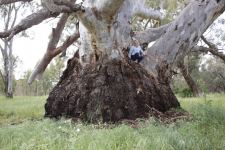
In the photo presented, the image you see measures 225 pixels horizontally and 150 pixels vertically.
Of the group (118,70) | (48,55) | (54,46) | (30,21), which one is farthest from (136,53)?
(48,55)

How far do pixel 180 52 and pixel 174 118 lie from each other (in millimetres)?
1940

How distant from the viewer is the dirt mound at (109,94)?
724cm

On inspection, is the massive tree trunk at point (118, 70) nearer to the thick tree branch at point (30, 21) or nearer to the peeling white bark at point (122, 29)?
the peeling white bark at point (122, 29)

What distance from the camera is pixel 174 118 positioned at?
7.07 meters

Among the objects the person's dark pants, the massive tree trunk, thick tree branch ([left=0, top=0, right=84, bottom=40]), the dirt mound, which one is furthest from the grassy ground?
the person's dark pants

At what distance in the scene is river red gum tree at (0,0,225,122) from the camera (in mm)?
7305

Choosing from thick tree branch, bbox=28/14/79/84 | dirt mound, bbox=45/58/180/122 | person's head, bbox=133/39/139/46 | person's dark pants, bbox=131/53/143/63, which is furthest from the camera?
thick tree branch, bbox=28/14/79/84

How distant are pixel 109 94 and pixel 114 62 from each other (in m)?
0.76

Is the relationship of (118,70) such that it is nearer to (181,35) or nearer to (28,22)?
(181,35)

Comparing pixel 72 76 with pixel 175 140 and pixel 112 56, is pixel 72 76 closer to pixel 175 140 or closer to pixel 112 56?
pixel 112 56

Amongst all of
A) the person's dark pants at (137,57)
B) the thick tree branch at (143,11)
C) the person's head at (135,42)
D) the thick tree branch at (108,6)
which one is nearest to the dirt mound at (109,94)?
the person's dark pants at (137,57)

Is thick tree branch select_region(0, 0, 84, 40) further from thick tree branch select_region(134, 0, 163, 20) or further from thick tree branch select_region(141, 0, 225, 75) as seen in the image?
thick tree branch select_region(134, 0, 163, 20)

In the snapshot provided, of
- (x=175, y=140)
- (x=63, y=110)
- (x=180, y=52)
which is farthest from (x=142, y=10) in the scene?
(x=175, y=140)

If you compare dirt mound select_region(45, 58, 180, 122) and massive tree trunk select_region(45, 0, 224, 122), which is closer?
dirt mound select_region(45, 58, 180, 122)
